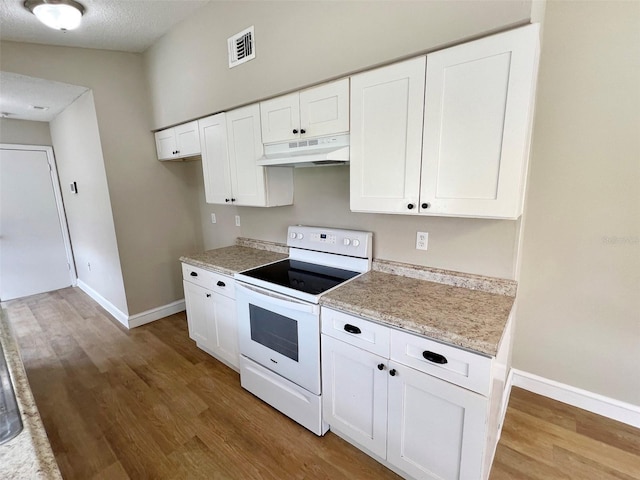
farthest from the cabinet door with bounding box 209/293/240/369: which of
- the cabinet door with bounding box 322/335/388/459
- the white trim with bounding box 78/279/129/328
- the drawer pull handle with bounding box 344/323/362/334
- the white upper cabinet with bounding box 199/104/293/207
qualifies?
the white trim with bounding box 78/279/129/328

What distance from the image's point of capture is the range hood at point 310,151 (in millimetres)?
1804

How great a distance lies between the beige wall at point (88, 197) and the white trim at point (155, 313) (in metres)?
0.19

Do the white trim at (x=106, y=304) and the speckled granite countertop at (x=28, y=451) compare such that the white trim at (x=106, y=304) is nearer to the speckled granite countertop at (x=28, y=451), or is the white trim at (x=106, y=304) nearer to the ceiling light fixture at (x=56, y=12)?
the ceiling light fixture at (x=56, y=12)

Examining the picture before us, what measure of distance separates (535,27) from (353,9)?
899 mm

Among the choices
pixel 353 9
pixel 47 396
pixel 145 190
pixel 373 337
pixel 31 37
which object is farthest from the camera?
pixel 145 190

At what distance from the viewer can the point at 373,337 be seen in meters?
1.53

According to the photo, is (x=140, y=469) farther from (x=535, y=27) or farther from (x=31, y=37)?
(x=31, y=37)

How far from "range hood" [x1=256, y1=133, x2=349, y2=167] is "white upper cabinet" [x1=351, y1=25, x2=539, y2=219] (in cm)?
9

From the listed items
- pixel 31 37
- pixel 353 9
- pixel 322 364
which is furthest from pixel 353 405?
pixel 31 37

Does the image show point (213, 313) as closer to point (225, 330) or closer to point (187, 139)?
point (225, 330)

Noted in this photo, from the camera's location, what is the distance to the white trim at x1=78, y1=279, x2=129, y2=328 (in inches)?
136

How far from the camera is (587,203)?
181cm

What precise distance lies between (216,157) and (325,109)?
1247 mm

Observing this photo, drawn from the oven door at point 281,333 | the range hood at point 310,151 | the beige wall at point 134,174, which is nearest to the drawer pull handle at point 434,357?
the oven door at point 281,333
